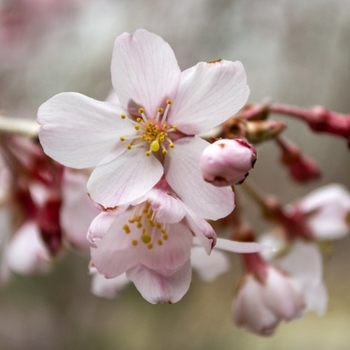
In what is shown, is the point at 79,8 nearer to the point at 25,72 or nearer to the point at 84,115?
the point at 25,72

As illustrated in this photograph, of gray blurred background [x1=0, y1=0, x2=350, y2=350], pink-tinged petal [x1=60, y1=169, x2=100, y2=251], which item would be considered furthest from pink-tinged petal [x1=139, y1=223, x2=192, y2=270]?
gray blurred background [x1=0, y1=0, x2=350, y2=350]

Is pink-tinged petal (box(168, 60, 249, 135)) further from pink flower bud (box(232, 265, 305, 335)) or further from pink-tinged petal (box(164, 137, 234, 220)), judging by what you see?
pink flower bud (box(232, 265, 305, 335))

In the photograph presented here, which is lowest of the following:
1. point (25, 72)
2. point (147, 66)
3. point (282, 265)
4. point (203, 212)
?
point (25, 72)

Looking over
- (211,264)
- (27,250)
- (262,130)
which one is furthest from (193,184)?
(27,250)

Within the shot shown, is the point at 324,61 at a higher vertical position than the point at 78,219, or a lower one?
lower

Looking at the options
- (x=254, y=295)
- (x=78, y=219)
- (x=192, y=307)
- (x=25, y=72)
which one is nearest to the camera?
(x=254, y=295)

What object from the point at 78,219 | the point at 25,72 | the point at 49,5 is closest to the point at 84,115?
the point at 78,219

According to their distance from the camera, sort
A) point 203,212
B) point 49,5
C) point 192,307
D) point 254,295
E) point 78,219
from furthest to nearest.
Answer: point 192,307 < point 49,5 < point 78,219 < point 254,295 < point 203,212

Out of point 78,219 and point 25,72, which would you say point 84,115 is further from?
point 25,72

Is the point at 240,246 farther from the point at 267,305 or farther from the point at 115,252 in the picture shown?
the point at 267,305

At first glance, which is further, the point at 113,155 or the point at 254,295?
the point at 254,295
